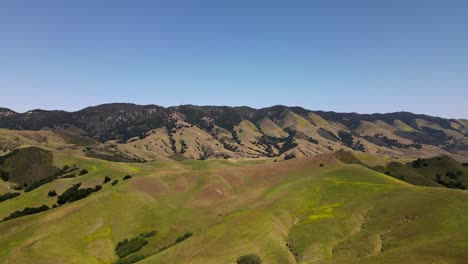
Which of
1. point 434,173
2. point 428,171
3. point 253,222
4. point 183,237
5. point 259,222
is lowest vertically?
point 183,237

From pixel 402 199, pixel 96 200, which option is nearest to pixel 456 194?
pixel 402 199

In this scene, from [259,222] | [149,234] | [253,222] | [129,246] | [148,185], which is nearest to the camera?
[253,222]

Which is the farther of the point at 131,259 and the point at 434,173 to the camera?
the point at 434,173

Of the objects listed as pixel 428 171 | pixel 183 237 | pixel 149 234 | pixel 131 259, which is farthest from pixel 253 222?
pixel 428 171

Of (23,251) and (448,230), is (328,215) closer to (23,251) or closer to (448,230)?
(448,230)

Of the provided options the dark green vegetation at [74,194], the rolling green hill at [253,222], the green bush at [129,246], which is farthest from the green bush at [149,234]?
the dark green vegetation at [74,194]

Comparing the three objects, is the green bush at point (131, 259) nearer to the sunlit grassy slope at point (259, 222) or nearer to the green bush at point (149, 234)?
the sunlit grassy slope at point (259, 222)

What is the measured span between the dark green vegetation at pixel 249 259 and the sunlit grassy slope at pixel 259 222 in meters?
2.02

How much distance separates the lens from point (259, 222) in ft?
274

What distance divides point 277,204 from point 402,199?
1302 inches

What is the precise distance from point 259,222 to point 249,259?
21395mm

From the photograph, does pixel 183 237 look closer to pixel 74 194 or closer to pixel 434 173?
pixel 74 194

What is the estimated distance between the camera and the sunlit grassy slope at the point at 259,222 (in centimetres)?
6881

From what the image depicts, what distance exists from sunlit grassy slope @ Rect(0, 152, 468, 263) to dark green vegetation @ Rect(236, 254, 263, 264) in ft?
6.63
